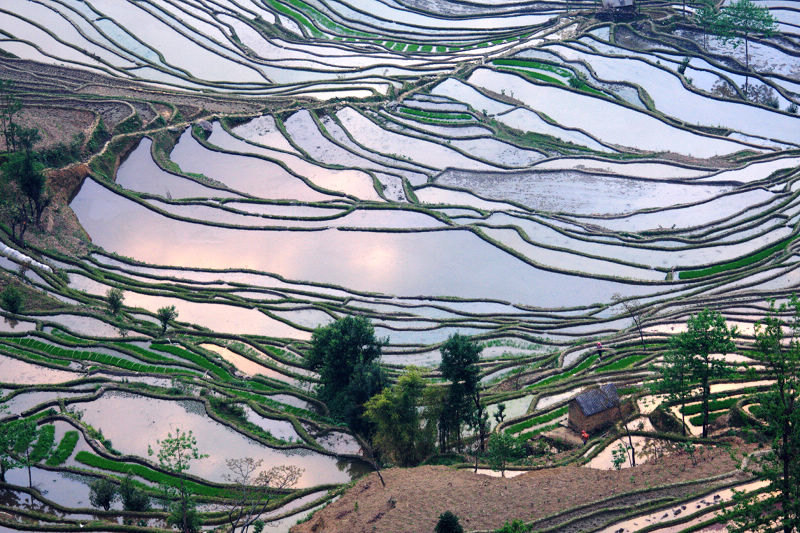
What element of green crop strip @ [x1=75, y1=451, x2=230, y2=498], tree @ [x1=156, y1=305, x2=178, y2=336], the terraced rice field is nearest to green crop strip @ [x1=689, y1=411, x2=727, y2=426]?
the terraced rice field

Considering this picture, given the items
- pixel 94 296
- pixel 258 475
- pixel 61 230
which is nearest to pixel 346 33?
pixel 61 230

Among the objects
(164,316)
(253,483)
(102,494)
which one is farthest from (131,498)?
(164,316)

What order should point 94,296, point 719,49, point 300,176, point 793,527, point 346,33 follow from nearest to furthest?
1. point 793,527
2. point 94,296
3. point 300,176
4. point 719,49
5. point 346,33

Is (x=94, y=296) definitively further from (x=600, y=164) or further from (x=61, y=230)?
(x=600, y=164)

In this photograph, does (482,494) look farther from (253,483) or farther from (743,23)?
(743,23)

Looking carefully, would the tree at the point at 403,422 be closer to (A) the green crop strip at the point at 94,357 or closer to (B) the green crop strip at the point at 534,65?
(A) the green crop strip at the point at 94,357
